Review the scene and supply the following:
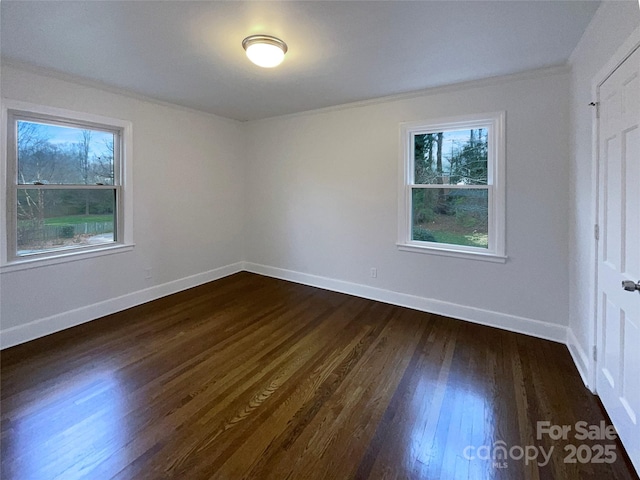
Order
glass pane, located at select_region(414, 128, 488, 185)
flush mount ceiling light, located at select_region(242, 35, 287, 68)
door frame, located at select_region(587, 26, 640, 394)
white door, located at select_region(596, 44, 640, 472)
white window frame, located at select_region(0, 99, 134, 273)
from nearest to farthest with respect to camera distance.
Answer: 1. white door, located at select_region(596, 44, 640, 472)
2. door frame, located at select_region(587, 26, 640, 394)
3. flush mount ceiling light, located at select_region(242, 35, 287, 68)
4. white window frame, located at select_region(0, 99, 134, 273)
5. glass pane, located at select_region(414, 128, 488, 185)

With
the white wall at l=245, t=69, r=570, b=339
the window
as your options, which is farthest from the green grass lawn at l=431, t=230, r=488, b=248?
the white wall at l=245, t=69, r=570, b=339

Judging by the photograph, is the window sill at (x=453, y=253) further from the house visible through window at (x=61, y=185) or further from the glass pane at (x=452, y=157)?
the house visible through window at (x=61, y=185)

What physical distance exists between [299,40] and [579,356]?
3.25 metres

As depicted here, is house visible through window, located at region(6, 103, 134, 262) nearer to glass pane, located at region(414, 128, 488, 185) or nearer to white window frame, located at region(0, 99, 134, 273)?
white window frame, located at region(0, 99, 134, 273)

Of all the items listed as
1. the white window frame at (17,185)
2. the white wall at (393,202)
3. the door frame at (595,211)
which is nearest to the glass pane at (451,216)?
the white wall at (393,202)

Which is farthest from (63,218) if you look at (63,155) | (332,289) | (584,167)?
(584,167)

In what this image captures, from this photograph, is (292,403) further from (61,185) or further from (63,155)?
(63,155)

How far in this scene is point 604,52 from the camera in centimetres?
192

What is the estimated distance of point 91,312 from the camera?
3.40m

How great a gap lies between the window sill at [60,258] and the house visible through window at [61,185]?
0.15ft

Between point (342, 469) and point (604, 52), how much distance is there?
2.84m

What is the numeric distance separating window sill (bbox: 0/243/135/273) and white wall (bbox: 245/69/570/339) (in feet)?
6.84

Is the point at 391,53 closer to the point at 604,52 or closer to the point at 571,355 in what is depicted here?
the point at 604,52

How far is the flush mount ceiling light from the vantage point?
2260 mm
